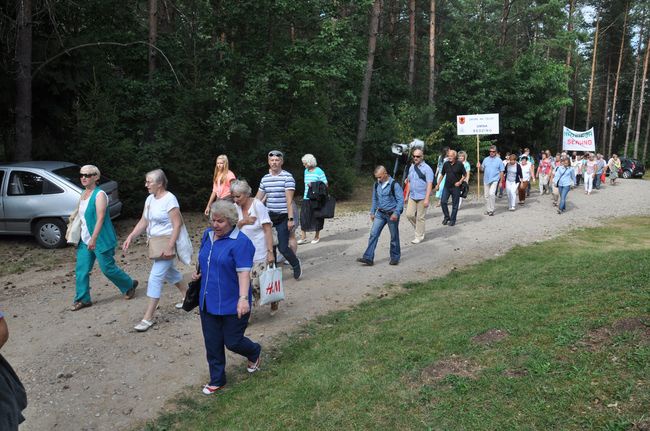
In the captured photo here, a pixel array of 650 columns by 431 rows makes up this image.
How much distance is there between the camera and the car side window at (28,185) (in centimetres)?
1009

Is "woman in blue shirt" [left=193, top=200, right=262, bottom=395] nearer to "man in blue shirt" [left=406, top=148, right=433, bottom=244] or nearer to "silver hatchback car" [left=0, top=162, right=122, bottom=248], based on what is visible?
"man in blue shirt" [left=406, top=148, right=433, bottom=244]

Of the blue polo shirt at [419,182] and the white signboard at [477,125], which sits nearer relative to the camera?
the blue polo shirt at [419,182]

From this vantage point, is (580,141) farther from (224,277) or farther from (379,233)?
(224,277)

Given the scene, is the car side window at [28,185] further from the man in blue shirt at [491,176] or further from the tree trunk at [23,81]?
the man in blue shirt at [491,176]

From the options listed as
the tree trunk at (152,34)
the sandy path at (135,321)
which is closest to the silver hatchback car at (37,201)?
the sandy path at (135,321)

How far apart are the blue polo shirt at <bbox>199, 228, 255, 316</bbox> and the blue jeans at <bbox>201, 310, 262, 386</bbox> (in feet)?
0.40

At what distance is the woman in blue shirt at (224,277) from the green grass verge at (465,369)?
586 mm

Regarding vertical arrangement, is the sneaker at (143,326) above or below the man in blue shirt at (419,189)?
below

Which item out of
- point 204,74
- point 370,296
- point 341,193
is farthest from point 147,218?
point 341,193

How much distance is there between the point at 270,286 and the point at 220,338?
120cm

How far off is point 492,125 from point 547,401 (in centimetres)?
1404

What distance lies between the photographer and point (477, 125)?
54.1 feet

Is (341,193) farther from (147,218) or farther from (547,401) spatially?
(547,401)

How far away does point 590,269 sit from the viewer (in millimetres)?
6766
